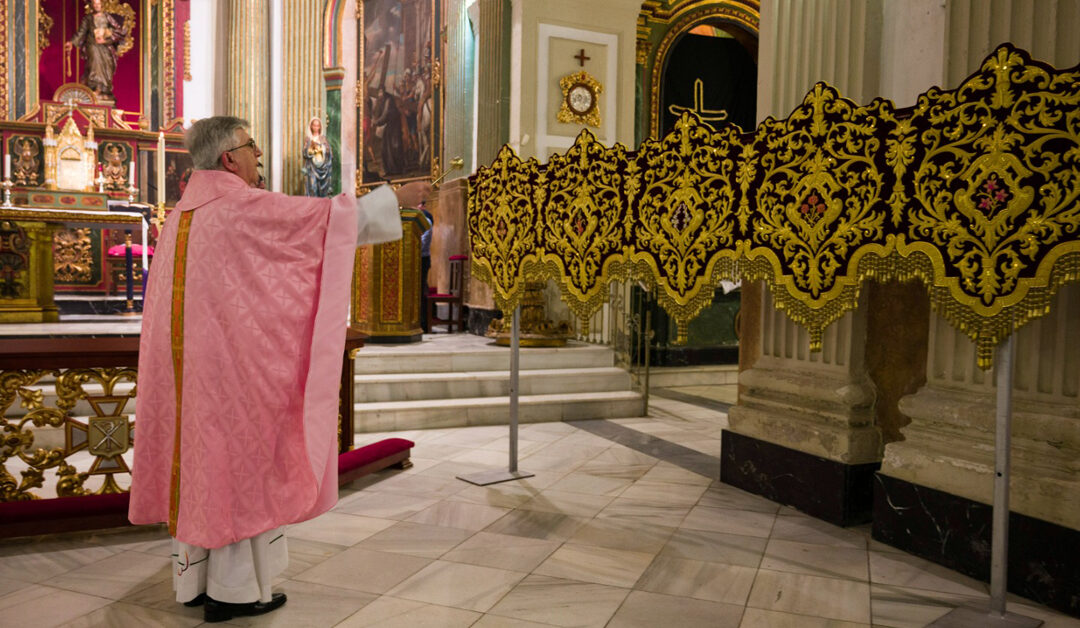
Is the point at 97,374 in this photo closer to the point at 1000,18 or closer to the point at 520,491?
the point at 520,491

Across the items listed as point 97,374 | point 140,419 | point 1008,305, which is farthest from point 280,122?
point 1008,305

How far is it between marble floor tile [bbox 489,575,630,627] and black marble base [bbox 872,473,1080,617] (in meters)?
1.19

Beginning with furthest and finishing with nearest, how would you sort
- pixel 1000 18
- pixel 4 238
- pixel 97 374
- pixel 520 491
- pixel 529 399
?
pixel 4 238, pixel 529 399, pixel 520 491, pixel 97 374, pixel 1000 18

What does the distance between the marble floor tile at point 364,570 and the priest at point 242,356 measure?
27cm

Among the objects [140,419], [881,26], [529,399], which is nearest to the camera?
[140,419]

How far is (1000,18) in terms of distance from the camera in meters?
2.70

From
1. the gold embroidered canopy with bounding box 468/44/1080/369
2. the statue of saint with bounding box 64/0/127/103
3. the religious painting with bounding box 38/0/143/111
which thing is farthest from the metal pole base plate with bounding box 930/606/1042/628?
the statue of saint with bounding box 64/0/127/103

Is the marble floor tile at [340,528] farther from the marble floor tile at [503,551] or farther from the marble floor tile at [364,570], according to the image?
the marble floor tile at [503,551]

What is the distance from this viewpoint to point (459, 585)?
2.63m

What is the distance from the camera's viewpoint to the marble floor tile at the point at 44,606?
233 centimetres

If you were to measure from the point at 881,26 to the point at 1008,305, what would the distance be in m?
1.83

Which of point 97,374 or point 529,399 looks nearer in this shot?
point 97,374

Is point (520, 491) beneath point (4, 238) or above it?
beneath

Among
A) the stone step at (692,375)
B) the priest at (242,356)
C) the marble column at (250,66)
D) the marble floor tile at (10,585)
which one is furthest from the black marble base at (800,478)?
the marble column at (250,66)
